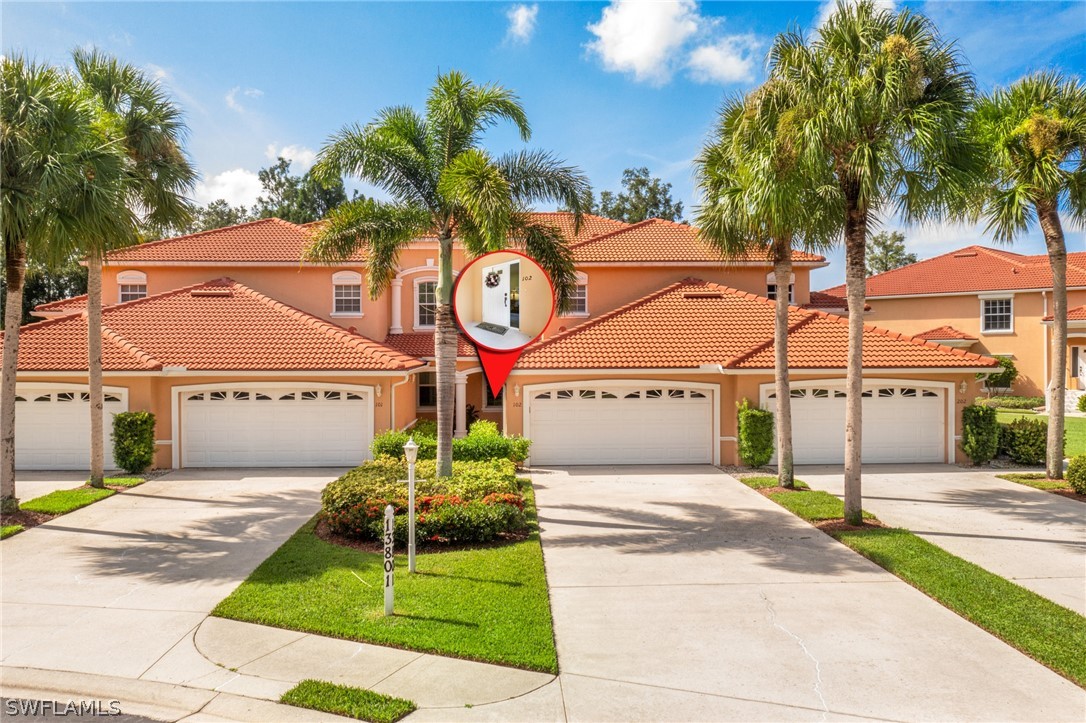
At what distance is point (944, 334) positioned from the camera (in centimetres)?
3203

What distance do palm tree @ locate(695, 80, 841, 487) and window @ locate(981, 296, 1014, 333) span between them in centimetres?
2358

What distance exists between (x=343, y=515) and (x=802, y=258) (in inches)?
735

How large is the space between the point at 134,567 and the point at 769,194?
35.3 ft

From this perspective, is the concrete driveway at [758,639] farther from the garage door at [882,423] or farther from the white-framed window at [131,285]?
the white-framed window at [131,285]

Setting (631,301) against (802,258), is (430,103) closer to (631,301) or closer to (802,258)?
(631,301)

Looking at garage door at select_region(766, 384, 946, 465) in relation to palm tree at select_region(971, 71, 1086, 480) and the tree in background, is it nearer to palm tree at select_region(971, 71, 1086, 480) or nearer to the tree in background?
palm tree at select_region(971, 71, 1086, 480)

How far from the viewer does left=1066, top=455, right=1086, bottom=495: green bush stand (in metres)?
12.8

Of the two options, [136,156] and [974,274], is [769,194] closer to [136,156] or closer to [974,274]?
[136,156]

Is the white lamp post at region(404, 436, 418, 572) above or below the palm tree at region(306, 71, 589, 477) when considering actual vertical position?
below

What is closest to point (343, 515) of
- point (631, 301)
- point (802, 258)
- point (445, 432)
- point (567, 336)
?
point (445, 432)

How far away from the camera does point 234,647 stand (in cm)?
643

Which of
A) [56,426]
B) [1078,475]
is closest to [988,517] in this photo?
[1078,475]

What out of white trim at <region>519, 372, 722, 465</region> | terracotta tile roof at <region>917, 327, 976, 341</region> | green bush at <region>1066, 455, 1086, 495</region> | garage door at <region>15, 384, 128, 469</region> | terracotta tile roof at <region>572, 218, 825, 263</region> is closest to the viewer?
green bush at <region>1066, 455, 1086, 495</region>

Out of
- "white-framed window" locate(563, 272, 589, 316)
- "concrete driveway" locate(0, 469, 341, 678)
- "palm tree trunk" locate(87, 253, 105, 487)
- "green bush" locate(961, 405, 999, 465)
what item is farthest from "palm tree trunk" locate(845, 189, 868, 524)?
"palm tree trunk" locate(87, 253, 105, 487)
